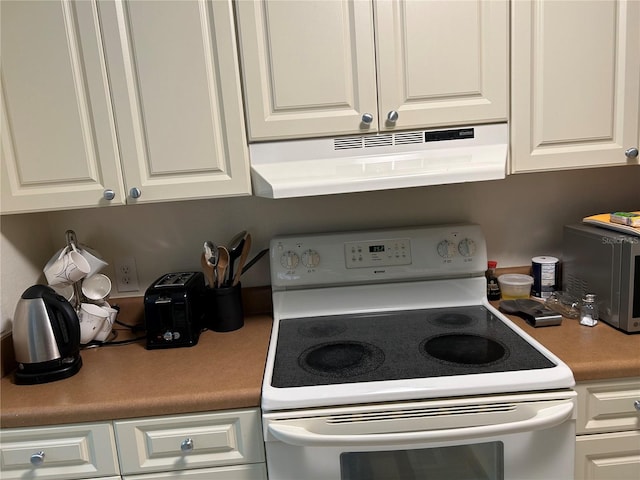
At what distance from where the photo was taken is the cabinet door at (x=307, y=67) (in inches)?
51.8

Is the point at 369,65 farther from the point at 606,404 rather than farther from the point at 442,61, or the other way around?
the point at 606,404

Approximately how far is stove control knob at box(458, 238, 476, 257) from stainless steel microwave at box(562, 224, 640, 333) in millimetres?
329

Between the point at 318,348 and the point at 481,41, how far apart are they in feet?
3.32

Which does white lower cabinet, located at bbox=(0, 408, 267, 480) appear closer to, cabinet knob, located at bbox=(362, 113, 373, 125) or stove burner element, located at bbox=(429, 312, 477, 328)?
stove burner element, located at bbox=(429, 312, 477, 328)

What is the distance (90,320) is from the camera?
1501 millimetres

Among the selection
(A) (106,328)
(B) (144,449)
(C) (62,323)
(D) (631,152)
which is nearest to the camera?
(B) (144,449)

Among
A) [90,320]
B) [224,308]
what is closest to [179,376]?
[224,308]

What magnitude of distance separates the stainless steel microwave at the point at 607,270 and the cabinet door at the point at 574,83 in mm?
243

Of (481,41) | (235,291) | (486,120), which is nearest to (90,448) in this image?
(235,291)

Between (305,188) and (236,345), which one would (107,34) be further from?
(236,345)

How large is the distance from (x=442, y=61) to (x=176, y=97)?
78 centimetres

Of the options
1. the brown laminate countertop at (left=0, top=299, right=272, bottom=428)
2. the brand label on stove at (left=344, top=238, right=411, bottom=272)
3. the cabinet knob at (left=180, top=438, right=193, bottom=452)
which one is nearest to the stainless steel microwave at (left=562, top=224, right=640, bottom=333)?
the brand label on stove at (left=344, top=238, right=411, bottom=272)

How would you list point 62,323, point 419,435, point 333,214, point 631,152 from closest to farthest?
point 419,435
point 62,323
point 631,152
point 333,214

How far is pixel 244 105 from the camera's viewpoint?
4.51ft
